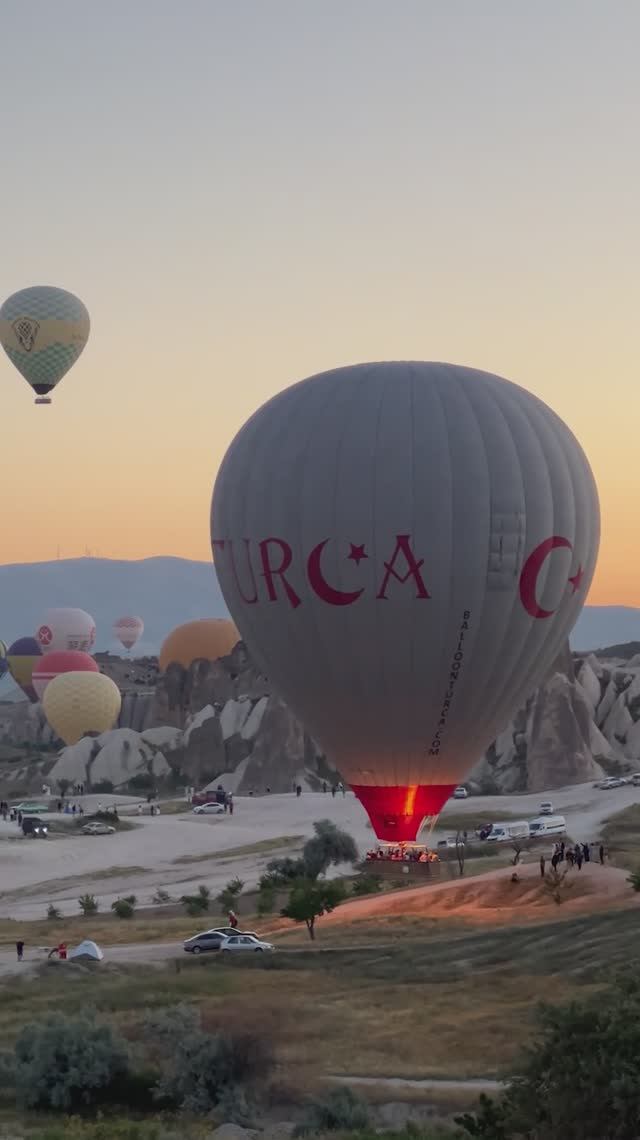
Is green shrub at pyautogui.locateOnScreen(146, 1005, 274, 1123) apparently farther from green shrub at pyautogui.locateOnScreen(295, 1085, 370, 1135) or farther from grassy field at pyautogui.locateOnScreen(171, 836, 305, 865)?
grassy field at pyautogui.locateOnScreen(171, 836, 305, 865)

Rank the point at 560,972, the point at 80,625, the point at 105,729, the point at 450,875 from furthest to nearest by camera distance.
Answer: the point at 80,625 < the point at 105,729 < the point at 450,875 < the point at 560,972

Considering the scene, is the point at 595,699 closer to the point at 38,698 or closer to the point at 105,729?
the point at 105,729

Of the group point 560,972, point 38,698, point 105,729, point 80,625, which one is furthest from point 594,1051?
point 80,625

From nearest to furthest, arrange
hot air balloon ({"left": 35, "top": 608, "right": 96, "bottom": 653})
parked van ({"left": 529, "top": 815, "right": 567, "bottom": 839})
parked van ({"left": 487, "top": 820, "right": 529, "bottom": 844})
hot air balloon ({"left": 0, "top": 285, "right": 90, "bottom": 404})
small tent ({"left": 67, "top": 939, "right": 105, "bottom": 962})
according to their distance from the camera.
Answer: small tent ({"left": 67, "top": 939, "right": 105, "bottom": 962})
parked van ({"left": 487, "top": 820, "right": 529, "bottom": 844})
parked van ({"left": 529, "top": 815, "right": 567, "bottom": 839})
hot air balloon ({"left": 0, "top": 285, "right": 90, "bottom": 404})
hot air balloon ({"left": 35, "top": 608, "right": 96, "bottom": 653})

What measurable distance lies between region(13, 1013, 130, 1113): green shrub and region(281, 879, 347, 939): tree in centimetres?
1631

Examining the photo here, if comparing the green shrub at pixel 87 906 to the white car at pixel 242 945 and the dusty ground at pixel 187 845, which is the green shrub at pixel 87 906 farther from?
the white car at pixel 242 945

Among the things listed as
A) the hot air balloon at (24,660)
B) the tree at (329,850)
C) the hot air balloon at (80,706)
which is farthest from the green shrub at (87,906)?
the hot air balloon at (24,660)

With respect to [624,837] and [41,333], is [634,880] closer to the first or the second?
[624,837]

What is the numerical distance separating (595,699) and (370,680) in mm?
62939

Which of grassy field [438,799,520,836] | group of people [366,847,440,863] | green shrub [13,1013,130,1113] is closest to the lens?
green shrub [13,1013,130,1113]

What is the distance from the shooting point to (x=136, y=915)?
60.8 metres

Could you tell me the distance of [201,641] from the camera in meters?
155

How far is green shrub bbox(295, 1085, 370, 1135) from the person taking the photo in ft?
90.5

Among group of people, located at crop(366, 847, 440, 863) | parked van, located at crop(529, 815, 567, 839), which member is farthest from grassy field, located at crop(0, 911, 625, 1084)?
parked van, located at crop(529, 815, 567, 839)
